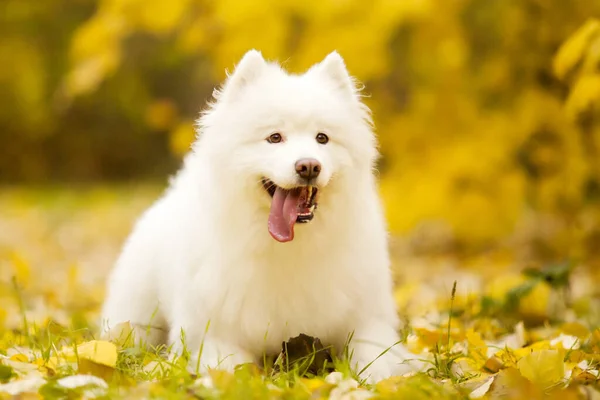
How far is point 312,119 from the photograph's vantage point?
3064mm

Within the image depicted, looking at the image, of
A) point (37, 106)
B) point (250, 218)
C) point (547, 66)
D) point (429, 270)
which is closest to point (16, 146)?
point (37, 106)

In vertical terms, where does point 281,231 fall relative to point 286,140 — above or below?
below

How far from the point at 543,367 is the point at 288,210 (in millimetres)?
1168

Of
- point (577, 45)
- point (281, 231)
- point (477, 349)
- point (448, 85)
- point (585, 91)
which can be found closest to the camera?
point (281, 231)

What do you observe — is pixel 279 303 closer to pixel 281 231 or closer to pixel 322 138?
pixel 281 231

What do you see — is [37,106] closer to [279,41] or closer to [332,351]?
[279,41]

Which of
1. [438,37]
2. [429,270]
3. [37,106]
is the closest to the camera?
[438,37]

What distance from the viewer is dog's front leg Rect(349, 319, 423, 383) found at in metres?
3.02

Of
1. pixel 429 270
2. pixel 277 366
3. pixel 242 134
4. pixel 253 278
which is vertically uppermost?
pixel 242 134

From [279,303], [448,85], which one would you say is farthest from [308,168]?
[448,85]

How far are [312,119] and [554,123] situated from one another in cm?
352

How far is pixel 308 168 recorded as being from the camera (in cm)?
289

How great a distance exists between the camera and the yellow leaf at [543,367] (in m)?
2.74

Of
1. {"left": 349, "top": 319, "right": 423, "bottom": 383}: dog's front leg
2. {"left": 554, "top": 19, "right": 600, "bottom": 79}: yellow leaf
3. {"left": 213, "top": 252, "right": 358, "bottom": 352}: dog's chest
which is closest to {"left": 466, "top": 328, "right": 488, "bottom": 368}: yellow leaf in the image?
{"left": 349, "top": 319, "right": 423, "bottom": 383}: dog's front leg
